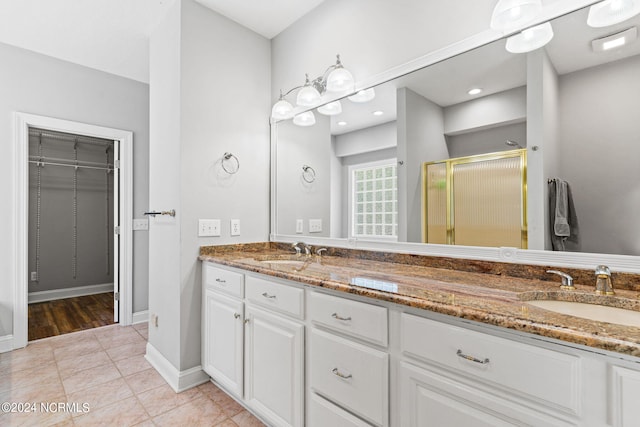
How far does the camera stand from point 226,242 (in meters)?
2.36

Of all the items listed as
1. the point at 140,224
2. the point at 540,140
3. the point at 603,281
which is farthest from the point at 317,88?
the point at 140,224

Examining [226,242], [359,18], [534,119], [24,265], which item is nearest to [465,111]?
[534,119]

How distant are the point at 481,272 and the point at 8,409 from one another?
281 centimetres

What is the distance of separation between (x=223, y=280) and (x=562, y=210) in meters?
1.79

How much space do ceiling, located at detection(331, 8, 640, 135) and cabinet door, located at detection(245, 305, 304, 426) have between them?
1.34 m

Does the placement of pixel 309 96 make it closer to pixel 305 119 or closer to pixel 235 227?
pixel 305 119

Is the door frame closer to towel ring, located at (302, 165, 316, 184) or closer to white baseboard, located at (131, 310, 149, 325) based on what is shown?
white baseboard, located at (131, 310, 149, 325)

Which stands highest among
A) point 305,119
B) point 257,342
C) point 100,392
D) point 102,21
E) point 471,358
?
point 102,21

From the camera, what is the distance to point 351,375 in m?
1.21

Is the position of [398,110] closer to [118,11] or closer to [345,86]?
[345,86]

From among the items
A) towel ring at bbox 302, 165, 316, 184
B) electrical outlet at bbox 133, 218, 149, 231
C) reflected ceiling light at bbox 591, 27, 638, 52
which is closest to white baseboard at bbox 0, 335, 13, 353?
electrical outlet at bbox 133, 218, 149, 231

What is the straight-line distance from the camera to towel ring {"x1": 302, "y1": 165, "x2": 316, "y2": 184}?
2389mm

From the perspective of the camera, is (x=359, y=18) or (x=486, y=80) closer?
(x=486, y=80)

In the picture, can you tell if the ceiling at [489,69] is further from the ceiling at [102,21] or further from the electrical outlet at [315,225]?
the ceiling at [102,21]
